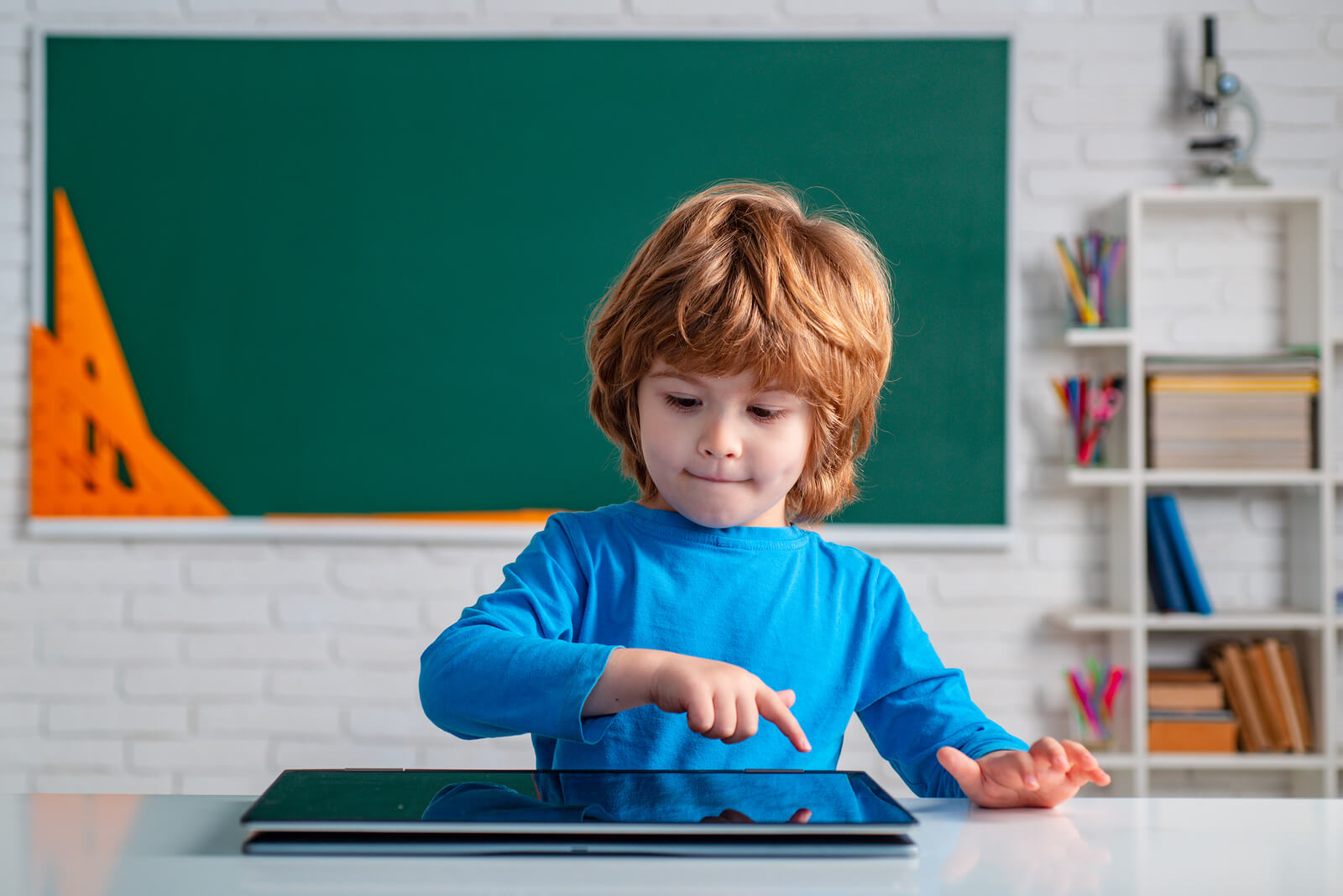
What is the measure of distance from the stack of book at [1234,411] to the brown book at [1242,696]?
439 millimetres

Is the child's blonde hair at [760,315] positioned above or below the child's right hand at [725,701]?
above

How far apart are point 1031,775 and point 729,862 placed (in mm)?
252

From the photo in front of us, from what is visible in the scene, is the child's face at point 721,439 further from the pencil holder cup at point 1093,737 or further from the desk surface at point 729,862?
the pencil holder cup at point 1093,737

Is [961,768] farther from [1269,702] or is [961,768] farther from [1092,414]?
[1269,702]

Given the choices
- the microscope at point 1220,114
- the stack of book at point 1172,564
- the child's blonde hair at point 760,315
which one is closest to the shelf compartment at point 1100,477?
the stack of book at point 1172,564

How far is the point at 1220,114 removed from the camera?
2.45m

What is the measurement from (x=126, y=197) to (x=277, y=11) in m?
0.57

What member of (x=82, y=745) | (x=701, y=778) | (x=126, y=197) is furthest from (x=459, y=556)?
(x=701, y=778)

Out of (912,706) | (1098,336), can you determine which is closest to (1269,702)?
(1098,336)

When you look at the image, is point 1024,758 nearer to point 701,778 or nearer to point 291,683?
point 701,778

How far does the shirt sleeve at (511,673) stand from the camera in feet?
2.01

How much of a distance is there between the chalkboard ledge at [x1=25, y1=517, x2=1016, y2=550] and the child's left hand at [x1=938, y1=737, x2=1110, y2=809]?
184 centimetres

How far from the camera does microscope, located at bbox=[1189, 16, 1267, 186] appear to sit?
2.38 meters

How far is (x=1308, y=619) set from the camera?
2312 millimetres
